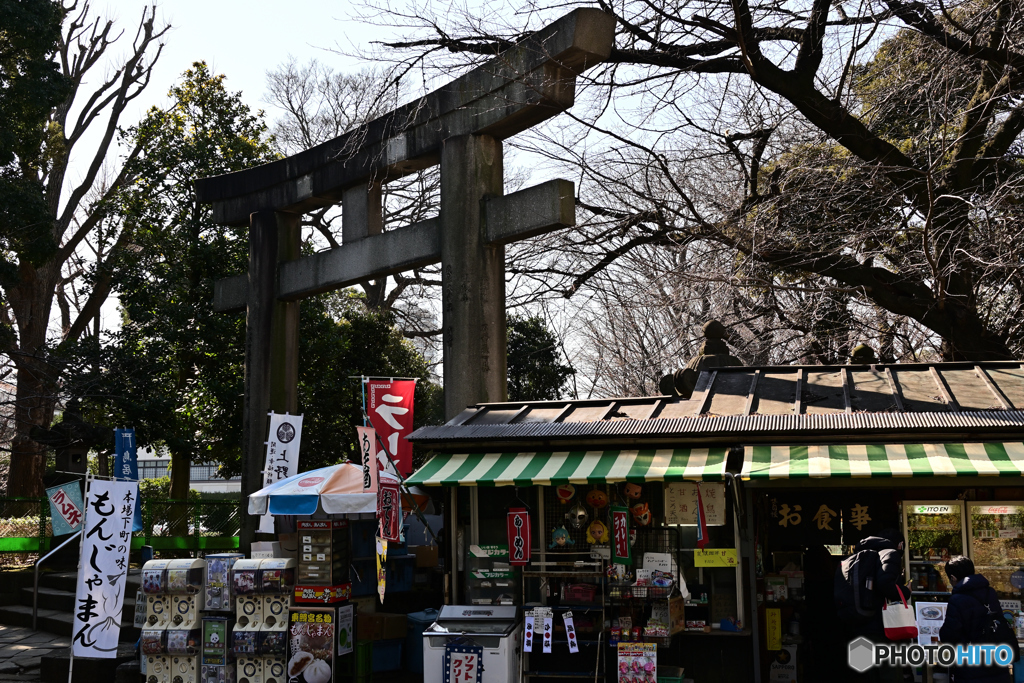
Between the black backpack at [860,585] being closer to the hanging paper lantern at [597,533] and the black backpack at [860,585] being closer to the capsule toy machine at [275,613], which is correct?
the hanging paper lantern at [597,533]

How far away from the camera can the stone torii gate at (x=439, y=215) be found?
11227 millimetres

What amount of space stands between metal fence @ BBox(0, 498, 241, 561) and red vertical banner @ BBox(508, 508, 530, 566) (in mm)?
11463

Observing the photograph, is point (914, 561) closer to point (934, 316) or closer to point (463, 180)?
point (934, 316)

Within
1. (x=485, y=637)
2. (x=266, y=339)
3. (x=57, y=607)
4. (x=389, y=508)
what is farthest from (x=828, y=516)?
(x=57, y=607)

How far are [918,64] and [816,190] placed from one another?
2.27 m

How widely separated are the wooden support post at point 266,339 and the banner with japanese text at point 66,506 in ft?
10.4

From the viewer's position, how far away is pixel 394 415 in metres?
11.0

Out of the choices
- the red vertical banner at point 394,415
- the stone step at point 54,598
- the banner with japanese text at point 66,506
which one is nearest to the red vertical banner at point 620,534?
the red vertical banner at point 394,415

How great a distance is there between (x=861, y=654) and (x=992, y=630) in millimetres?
2128

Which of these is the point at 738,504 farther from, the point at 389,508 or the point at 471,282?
the point at 471,282

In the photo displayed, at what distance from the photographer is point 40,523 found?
18.8 meters

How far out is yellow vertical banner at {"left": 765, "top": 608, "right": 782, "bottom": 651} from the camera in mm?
10106

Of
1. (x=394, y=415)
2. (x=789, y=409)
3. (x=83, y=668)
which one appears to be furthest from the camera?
(x=83, y=668)

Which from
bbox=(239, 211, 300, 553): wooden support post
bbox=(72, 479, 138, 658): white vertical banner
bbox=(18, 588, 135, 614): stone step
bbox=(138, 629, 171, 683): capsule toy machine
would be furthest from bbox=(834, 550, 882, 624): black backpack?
bbox=(18, 588, 135, 614): stone step
